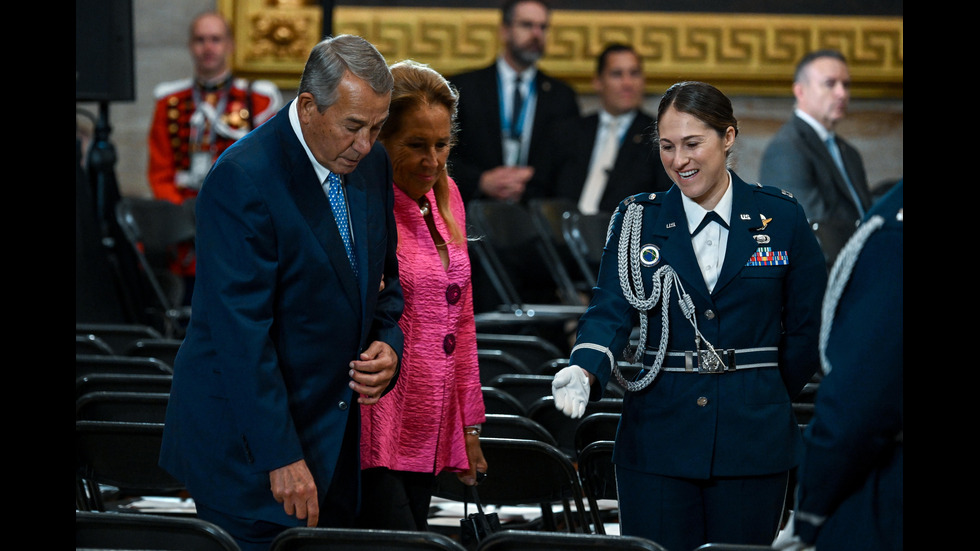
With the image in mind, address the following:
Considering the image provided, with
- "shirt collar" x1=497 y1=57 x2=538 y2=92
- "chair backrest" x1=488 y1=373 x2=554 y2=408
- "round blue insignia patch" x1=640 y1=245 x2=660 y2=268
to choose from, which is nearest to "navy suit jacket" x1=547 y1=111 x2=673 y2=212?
"shirt collar" x1=497 y1=57 x2=538 y2=92

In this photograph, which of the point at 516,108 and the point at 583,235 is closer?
the point at 583,235

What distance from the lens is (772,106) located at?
9359 mm

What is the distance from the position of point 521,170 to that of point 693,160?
443cm

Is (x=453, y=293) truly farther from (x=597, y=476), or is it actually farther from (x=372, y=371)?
(x=597, y=476)

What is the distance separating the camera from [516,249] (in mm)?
6906

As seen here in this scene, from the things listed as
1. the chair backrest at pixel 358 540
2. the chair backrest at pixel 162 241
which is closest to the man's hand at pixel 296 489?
the chair backrest at pixel 358 540

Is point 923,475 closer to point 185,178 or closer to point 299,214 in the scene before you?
point 299,214

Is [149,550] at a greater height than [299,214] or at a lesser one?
lesser

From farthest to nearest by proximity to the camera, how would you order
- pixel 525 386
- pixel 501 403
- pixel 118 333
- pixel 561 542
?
1. pixel 118 333
2. pixel 525 386
3. pixel 501 403
4. pixel 561 542

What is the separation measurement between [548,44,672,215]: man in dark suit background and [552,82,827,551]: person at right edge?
173 inches

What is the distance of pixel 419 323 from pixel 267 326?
1.80 ft

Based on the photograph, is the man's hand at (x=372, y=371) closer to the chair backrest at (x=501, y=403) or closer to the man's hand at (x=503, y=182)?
the chair backrest at (x=501, y=403)

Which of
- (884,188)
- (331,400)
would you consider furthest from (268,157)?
(884,188)

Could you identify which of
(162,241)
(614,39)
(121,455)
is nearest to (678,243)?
(121,455)
